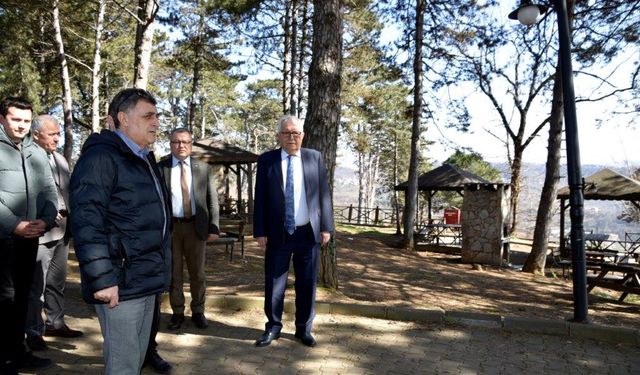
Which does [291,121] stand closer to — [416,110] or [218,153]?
[218,153]

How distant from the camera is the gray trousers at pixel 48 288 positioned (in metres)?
3.53

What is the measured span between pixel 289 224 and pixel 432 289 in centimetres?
387

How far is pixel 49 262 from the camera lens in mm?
3742

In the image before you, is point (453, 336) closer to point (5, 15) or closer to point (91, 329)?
point (91, 329)

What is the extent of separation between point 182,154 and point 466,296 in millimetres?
4658

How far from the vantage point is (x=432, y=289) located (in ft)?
23.0

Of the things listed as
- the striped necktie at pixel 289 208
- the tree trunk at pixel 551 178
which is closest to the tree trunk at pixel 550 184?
the tree trunk at pixel 551 178

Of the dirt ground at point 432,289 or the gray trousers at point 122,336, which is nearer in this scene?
the gray trousers at point 122,336

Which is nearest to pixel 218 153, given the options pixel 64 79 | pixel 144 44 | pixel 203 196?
pixel 144 44

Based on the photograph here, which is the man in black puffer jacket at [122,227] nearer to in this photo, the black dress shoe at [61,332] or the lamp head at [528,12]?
the black dress shoe at [61,332]

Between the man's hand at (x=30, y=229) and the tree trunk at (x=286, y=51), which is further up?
the tree trunk at (x=286, y=51)

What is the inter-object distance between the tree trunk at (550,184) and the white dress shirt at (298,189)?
830 cm

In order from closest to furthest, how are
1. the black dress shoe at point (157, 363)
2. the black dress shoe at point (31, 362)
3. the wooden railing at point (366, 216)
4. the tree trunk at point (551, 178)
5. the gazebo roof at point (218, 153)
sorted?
the black dress shoe at point (31, 362) → the black dress shoe at point (157, 363) → the tree trunk at point (551, 178) → the gazebo roof at point (218, 153) → the wooden railing at point (366, 216)

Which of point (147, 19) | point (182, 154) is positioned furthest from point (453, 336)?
point (147, 19)
